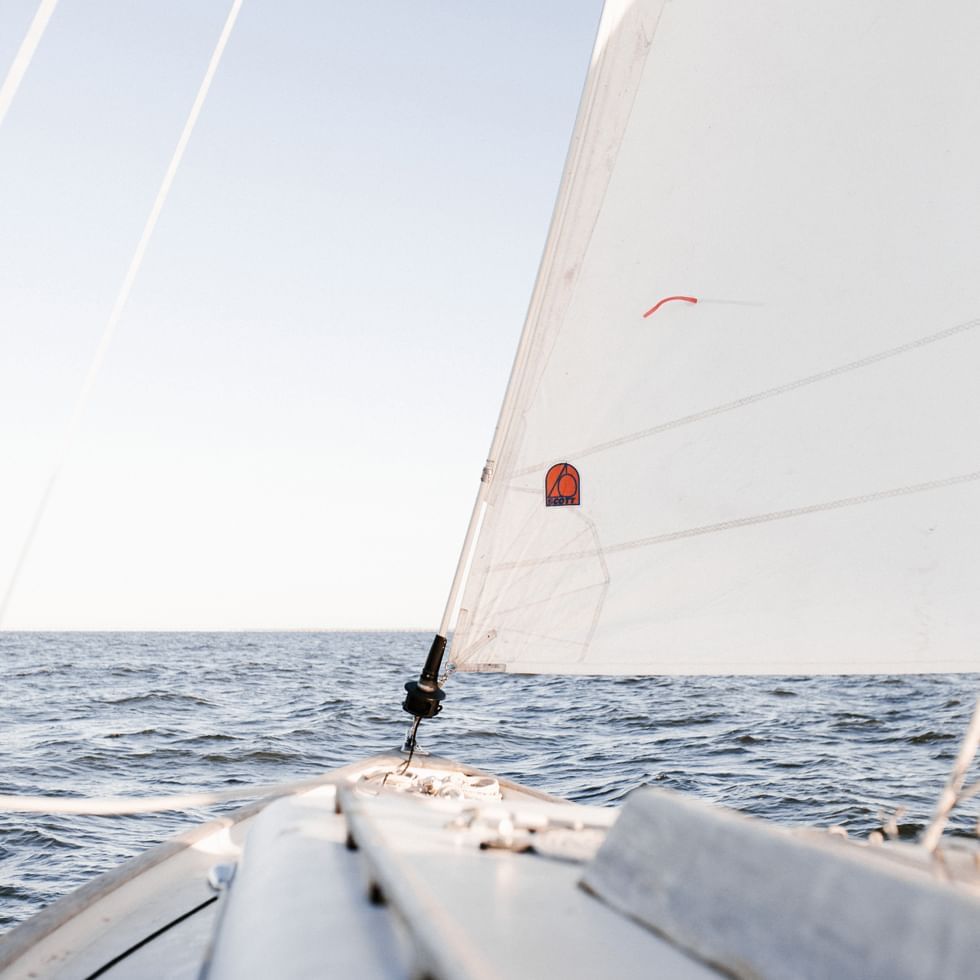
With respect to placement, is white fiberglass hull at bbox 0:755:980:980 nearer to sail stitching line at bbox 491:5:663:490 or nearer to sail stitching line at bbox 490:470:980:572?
sail stitching line at bbox 490:470:980:572

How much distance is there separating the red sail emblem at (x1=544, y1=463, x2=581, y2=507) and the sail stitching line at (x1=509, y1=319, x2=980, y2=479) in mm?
35

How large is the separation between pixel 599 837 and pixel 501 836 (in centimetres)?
21

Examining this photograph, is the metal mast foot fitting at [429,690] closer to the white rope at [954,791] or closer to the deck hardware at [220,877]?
the deck hardware at [220,877]

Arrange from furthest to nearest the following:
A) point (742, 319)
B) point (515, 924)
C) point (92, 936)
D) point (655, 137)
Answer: point (655, 137)
point (742, 319)
point (92, 936)
point (515, 924)

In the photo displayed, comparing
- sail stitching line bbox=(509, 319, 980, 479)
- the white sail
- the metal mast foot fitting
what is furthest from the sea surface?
the metal mast foot fitting

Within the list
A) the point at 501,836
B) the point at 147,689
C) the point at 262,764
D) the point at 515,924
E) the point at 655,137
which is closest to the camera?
the point at 515,924

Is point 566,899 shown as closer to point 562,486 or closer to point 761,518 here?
point 761,518

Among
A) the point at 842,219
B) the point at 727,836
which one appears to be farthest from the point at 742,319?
the point at 727,836

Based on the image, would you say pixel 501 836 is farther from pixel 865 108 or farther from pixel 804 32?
pixel 804 32

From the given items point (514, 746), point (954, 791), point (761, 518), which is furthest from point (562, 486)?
point (514, 746)

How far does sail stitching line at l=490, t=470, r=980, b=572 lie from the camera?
2164mm

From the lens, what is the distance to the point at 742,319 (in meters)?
2.39

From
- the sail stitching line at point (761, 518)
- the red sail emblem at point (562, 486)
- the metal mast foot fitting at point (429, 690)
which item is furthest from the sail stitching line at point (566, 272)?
the metal mast foot fitting at point (429, 690)

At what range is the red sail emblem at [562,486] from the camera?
99.0 inches
